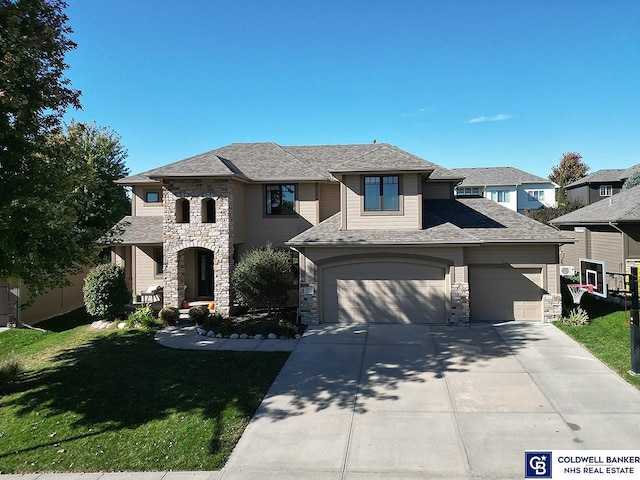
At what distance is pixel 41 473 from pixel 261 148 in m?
16.9

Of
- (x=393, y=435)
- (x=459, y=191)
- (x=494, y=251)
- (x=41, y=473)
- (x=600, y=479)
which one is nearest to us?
(x=600, y=479)

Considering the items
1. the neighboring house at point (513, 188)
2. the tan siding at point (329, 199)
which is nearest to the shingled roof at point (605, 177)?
the neighboring house at point (513, 188)

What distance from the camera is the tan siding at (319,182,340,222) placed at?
1777 cm

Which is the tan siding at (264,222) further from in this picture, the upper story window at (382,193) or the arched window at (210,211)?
the upper story window at (382,193)

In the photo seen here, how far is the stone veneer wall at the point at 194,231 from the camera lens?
1552 cm

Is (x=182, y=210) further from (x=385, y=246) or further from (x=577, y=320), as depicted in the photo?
(x=577, y=320)

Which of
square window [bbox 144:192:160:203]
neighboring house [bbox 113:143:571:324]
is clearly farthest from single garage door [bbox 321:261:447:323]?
square window [bbox 144:192:160:203]

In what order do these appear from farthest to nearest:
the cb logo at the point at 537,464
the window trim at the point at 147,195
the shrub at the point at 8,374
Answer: the window trim at the point at 147,195, the shrub at the point at 8,374, the cb logo at the point at 537,464

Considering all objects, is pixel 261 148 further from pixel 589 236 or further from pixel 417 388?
pixel 589 236

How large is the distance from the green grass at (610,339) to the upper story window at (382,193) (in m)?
7.27

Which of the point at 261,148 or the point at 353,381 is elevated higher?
the point at 261,148

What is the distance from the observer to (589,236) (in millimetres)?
19484

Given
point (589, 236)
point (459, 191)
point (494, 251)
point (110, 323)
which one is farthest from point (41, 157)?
point (459, 191)

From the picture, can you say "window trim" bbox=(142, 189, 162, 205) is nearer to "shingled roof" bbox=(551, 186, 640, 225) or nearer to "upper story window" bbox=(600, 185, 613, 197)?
"shingled roof" bbox=(551, 186, 640, 225)
